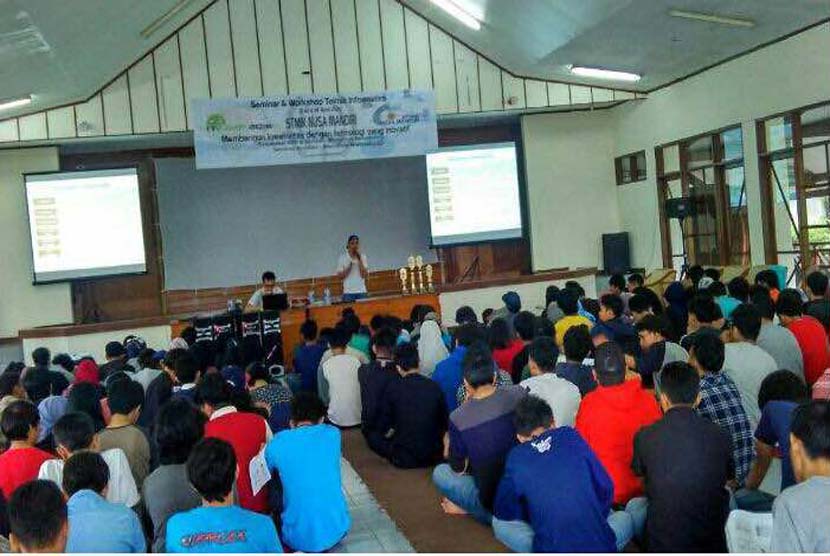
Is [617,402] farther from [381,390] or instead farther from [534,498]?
[381,390]

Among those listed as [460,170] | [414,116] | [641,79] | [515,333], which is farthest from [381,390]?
[641,79]

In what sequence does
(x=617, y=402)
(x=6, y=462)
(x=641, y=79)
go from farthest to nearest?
(x=641, y=79) → (x=617, y=402) → (x=6, y=462)

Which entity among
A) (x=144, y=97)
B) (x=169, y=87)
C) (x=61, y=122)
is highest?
(x=169, y=87)

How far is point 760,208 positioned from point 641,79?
8.20 ft

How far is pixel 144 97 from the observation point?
11305 mm

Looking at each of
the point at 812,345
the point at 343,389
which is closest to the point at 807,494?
the point at 812,345

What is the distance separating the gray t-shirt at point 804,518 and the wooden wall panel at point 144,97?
10211 millimetres

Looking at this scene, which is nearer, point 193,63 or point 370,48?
point 193,63

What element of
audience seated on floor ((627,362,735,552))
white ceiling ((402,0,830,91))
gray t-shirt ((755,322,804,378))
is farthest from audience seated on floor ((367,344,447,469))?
white ceiling ((402,0,830,91))

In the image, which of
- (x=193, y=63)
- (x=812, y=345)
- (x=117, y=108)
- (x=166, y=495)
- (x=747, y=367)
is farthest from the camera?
(x=193, y=63)

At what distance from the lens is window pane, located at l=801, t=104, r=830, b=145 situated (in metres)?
8.97

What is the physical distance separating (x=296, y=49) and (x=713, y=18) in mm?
5464

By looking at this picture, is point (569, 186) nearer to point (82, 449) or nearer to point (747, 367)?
point (747, 367)

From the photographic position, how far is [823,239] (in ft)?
30.0
